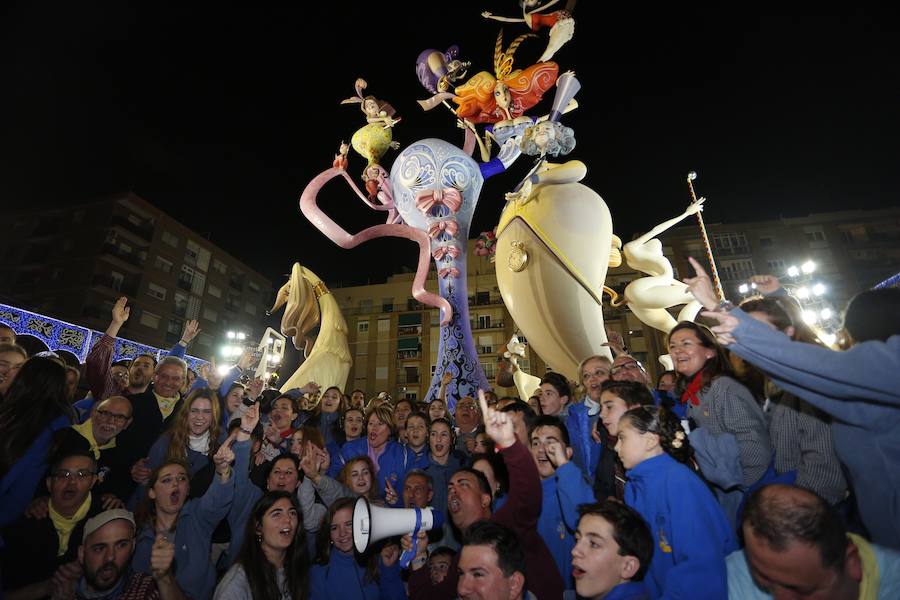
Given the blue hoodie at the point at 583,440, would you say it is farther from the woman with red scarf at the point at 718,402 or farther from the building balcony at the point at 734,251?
the building balcony at the point at 734,251

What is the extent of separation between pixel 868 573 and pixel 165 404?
16.2 feet

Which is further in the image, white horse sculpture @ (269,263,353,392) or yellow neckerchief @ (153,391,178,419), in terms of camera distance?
white horse sculpture @ (269,263,353,392)

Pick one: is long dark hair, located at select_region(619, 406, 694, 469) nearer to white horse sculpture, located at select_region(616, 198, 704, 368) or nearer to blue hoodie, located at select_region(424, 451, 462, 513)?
blue hoodie, located at select_region(424, 451, 462, 513)

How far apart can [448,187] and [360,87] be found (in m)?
2.82

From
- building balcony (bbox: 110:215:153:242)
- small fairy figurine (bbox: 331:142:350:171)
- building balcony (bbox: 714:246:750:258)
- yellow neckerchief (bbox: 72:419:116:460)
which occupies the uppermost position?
building balcony (bbox: 110:215:153:242)

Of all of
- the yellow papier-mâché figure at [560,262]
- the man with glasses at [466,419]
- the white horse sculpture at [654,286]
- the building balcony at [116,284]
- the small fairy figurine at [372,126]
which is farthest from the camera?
the building balcony at [116,284]

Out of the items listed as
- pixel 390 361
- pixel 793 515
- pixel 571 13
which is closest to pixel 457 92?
pixel 571 13

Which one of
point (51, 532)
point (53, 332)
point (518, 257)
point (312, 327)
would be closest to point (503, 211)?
point (518, 257)

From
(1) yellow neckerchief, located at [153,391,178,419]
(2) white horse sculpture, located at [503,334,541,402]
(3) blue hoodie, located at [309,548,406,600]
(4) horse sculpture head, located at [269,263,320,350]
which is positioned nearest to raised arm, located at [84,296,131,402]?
(1) yellow neckerchief, located at [153,391,178,419]

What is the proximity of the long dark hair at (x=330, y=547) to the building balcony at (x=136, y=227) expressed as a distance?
130 feet

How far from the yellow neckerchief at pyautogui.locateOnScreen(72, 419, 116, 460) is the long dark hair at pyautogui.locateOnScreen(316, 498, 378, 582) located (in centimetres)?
187

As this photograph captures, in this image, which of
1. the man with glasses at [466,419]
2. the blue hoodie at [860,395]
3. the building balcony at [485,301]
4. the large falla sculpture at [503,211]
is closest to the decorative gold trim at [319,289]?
the large falla sculpture at [503,211]

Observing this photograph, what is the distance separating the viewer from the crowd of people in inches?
68.6

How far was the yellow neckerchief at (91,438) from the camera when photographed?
3.33 metres
